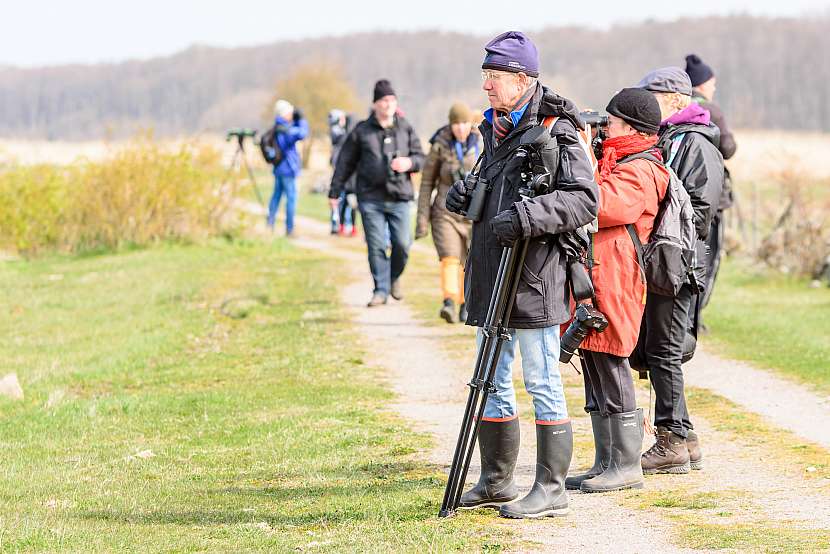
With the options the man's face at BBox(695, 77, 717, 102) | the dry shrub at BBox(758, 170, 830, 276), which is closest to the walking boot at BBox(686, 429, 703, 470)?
the man's face at BBox(695, 77, 717, 102)

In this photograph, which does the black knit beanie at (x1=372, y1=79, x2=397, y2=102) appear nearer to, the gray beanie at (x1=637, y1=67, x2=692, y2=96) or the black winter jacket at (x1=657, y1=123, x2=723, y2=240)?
the black winter jacket at (x1=657, y1=123, x2=723, y2=240)

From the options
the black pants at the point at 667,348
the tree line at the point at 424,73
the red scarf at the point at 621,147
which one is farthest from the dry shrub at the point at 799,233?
the tree line at the point at 424,73

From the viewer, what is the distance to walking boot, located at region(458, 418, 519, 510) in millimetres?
5742

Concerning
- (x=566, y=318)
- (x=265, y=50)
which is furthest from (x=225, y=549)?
(x=265, y=50)

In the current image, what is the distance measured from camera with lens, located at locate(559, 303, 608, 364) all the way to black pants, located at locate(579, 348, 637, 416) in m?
0.21

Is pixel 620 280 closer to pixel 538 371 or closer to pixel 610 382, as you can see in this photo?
pixel 610 382

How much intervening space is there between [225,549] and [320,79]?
7404cm

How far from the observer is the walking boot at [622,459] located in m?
6.07

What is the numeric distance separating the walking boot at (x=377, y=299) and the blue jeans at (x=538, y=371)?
8133 mm

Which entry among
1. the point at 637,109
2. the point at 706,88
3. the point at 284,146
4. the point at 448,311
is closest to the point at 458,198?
the point at 637,109

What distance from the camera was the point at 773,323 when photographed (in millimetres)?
13250

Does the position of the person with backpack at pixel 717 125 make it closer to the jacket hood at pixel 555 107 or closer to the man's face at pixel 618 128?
the man's face at pixel 618 128

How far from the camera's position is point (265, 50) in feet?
500

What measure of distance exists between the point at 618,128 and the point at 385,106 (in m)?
6.68
